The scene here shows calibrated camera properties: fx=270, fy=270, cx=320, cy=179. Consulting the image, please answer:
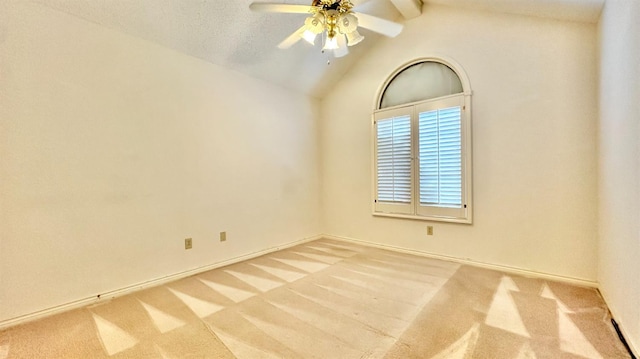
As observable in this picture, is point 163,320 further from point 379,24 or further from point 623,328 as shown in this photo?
point 623,328

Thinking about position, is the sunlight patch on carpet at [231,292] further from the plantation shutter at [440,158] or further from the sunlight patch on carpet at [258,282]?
the plantation shutter at [440,158]

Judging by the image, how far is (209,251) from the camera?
3.07 m

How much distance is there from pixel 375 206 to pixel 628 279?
2485 millimetres

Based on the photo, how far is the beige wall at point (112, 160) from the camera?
1964 mm

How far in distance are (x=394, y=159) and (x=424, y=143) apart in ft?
1.48

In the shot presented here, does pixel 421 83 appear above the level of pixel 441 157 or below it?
above

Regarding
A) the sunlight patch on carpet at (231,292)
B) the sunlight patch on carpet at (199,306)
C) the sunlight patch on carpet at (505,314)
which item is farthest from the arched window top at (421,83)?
the sunlight patch on carpet at (199,306)

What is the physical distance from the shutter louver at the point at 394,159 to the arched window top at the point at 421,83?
0.28m

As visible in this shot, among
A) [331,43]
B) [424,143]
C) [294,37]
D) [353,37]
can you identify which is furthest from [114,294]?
[424,143]

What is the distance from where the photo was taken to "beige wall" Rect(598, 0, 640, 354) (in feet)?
5.03

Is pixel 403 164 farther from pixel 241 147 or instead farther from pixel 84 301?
pixel 84 301

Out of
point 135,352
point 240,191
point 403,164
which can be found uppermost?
point 403,164

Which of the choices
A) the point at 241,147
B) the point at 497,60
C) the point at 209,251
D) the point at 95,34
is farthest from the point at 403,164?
the point at 95,34

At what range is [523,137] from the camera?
2746mm
